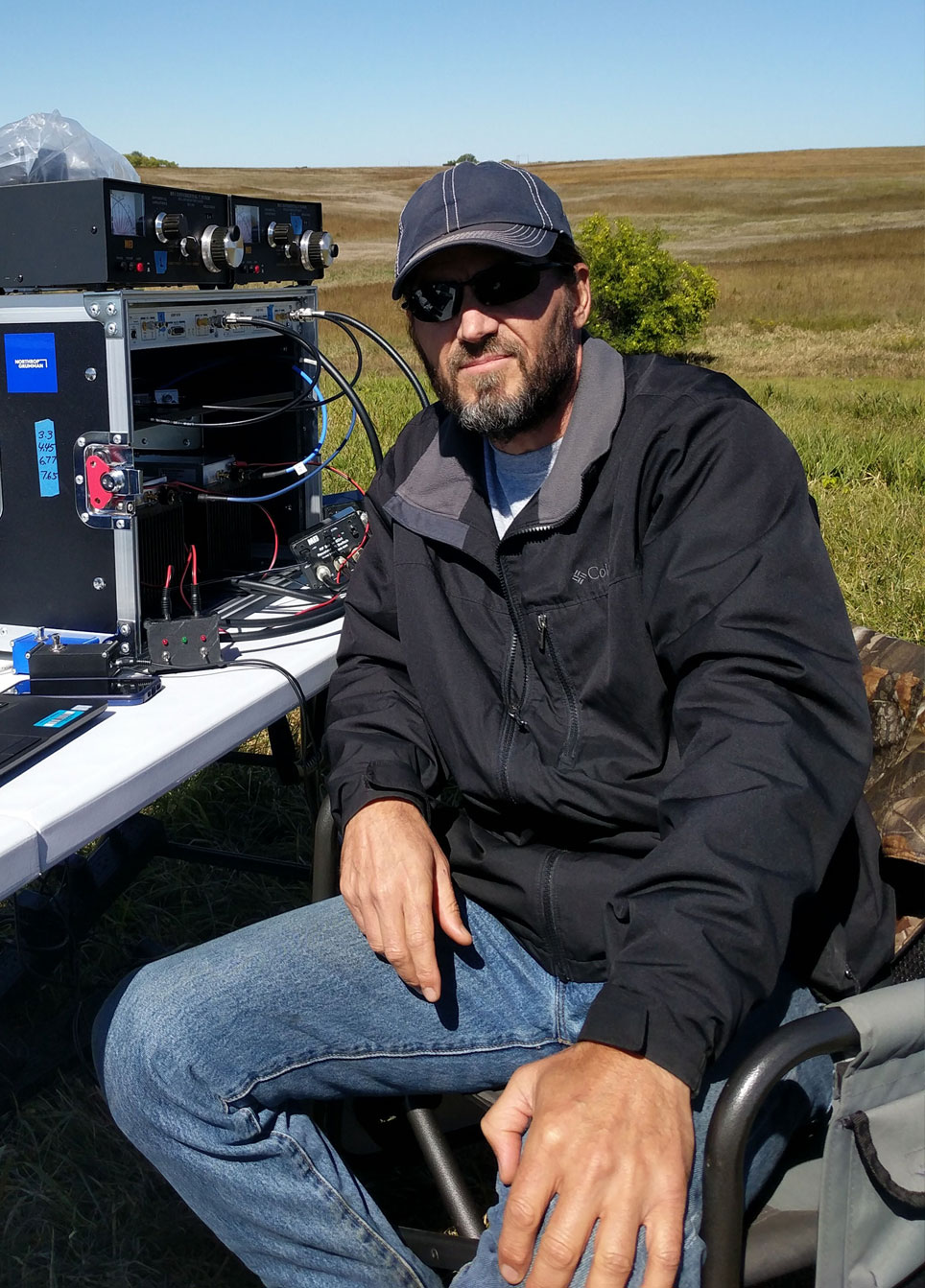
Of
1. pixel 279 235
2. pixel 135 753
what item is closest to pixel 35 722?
pixel 135 753

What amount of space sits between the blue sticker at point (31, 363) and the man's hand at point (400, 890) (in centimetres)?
82

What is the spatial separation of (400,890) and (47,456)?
0.87m

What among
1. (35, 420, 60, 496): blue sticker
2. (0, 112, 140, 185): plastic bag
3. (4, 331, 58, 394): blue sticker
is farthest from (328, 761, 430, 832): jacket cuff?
(0, 112, 140, 185): plastic bag

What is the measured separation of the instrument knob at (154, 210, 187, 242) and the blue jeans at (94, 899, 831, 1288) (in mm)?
1092

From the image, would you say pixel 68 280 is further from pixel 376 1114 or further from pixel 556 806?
pixel 376 1114

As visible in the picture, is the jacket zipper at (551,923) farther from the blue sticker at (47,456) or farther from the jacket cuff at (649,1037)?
the blue sticker at (47,456)

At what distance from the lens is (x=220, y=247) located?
187cm

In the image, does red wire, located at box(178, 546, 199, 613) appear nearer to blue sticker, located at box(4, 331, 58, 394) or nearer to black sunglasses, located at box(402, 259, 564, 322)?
blue sticker, located at box(4, 331, 58, 394)

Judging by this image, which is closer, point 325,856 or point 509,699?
point 509,699

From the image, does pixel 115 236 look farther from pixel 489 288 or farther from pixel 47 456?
pixel 489 288

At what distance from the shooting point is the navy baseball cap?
1525 millimetres

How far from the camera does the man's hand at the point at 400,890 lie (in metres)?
1.42

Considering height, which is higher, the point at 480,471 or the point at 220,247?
the point at 220,247

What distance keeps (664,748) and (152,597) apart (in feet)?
3.05
